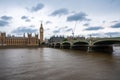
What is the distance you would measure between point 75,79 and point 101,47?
71.9 metres

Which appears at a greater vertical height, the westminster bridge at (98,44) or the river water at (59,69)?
the westminster bridge at (98,44)

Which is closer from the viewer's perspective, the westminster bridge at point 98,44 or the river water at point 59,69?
the river water at point 59,69

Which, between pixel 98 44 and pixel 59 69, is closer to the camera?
pixel 59 69

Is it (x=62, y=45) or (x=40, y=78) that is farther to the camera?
(x=62, y=45)

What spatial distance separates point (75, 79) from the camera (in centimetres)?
2142

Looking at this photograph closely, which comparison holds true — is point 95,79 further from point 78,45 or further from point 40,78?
point 78,45

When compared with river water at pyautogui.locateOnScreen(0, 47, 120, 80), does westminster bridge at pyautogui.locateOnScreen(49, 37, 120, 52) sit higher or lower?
higher

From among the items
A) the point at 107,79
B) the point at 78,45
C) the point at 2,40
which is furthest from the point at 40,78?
the point at 2,40

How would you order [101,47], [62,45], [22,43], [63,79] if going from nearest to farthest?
[63,79] → [101,47] → [62,45] → [22,43]

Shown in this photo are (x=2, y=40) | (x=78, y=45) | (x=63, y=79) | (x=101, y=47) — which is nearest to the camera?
(x=63, y=79)

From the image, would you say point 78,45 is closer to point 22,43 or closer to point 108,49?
point 108,49

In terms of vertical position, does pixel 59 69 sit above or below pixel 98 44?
below

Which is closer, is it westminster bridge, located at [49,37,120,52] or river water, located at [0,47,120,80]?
river water, located at [0,47,120,80]

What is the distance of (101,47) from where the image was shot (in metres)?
90.7
